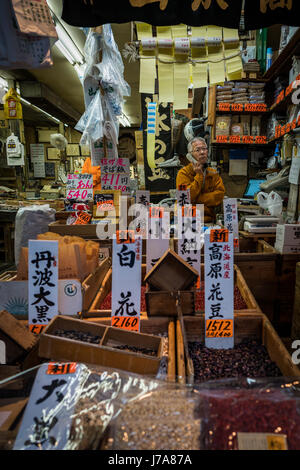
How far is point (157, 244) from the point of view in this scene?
2053mm

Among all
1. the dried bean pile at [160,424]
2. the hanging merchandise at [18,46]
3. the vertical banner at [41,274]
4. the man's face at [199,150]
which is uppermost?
the hanging merchandise at [18,46]

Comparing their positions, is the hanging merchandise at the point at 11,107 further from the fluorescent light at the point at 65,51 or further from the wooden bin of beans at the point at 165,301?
the wooden bin of beans at the point at 165,301

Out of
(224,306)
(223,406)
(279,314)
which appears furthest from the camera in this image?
(279,314)

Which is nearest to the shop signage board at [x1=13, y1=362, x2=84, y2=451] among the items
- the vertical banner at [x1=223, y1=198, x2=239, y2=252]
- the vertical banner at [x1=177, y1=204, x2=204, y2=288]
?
the vertical banner at [x1=177, y1=204, x2=204, y2=288]

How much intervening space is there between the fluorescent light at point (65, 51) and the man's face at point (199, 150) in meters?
4.84

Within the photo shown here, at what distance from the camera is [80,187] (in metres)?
3.66

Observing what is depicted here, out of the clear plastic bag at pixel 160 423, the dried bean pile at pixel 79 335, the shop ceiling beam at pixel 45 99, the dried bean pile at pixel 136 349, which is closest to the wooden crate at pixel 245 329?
the dried bean pile at pixel 136 349

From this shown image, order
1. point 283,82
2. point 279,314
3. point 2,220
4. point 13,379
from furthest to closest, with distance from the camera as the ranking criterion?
1. point 2,220
2. point 283,82
3. point 279,314
4. point 13,379

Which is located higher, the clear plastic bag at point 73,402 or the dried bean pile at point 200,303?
the clear plastic bag at point 73,402

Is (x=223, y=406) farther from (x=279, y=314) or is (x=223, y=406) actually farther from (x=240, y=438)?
(x=279, y=314)

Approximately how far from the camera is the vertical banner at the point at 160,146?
637 cm

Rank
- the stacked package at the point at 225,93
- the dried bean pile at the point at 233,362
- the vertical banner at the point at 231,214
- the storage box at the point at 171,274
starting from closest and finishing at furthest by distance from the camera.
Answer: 1. the dried bean pile at the point at 233,362
2. the storage box at the point at 171,274
3. the vertical banner at the point at 231,214
4. the stacked package at the point at 225,93

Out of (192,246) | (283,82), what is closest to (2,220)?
(192,246)
